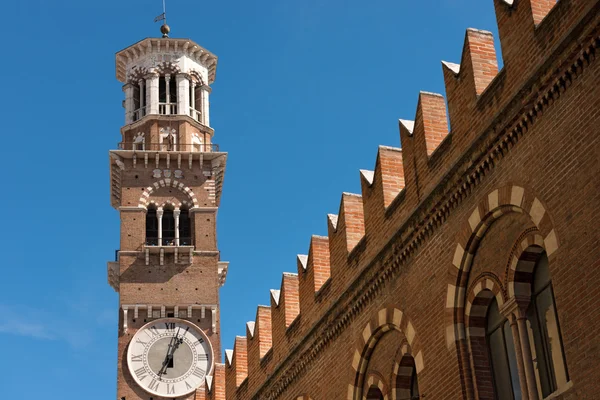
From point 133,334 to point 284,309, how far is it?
22.9 metres

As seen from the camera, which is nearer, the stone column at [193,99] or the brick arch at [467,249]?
the brick arch at [467,249]

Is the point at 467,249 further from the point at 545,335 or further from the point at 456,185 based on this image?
the point at 545,335

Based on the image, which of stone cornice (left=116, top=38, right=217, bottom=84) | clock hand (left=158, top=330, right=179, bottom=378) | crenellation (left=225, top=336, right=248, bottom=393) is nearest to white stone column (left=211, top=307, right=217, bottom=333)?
clock hand (left=158, top=330, right=179, bottom=378)

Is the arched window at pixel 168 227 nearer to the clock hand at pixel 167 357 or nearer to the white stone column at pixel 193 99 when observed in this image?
the clock hand at pixel 167 357

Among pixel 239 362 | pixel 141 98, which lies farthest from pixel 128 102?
pixel 239 362

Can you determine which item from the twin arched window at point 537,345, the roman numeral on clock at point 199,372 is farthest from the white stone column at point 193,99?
the twin arched window at point 537,345

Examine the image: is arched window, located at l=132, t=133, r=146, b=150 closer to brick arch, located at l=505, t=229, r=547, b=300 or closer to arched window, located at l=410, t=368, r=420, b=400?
arched window, located at l=410, t=368, r=420, b=400

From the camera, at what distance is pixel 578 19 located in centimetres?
1527

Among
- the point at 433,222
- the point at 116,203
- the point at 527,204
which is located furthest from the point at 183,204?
the point at 527,204

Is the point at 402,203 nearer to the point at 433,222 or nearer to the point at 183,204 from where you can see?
the point at 433,222

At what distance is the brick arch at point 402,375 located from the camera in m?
20.2

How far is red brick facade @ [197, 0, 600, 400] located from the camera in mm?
15141

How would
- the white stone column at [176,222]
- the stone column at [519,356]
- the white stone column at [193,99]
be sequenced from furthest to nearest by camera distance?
the white stone column at [193,99] < the white stone column at [176,222] < the stone column at [519,356]

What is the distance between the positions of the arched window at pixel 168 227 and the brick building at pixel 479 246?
25598 millimetres
